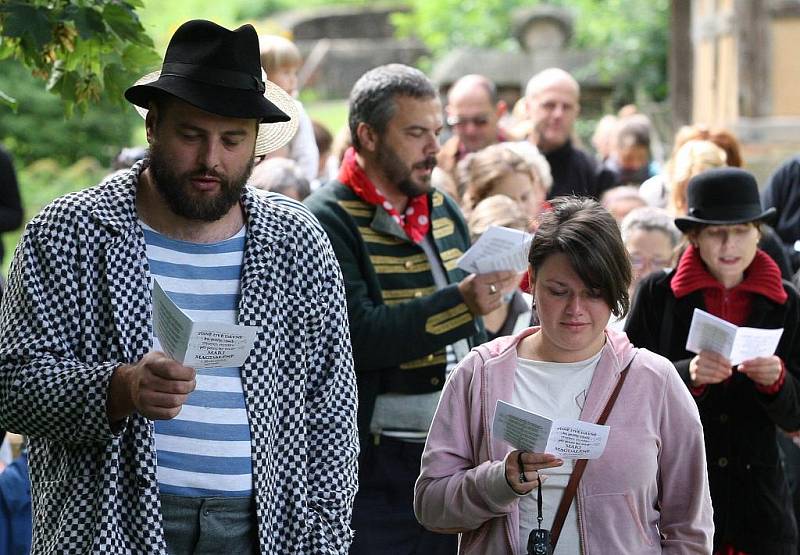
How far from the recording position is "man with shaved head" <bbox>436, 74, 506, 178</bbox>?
9.59 meters

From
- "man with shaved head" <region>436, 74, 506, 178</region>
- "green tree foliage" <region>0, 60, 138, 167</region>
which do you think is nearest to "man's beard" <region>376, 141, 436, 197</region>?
"man with shaved head" <region>436, 74, 506, 178</region>

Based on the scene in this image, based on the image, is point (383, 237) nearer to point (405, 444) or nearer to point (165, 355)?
point (405, 444)

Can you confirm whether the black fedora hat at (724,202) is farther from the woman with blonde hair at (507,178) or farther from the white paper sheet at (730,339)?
the woman with blonde hair at (507,178)

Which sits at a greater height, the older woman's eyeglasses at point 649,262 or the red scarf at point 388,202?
the red scarf at point 388,202

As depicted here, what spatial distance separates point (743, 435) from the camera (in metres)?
5.41

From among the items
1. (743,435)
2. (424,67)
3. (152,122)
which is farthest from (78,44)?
(424,67)

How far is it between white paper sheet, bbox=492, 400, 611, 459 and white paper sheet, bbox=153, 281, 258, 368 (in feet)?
2.39

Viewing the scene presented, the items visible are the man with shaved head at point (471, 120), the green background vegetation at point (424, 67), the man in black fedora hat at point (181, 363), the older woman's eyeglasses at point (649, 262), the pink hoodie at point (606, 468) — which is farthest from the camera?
the green background vegetation at point (424, 67)

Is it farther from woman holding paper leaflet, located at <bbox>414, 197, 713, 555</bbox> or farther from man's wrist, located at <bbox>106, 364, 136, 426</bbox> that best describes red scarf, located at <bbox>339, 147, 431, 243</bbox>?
man's wrist, located at <bbox>106, 364, 136, 426</bbox>

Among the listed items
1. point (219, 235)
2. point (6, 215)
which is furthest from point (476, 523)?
point (6, 215)

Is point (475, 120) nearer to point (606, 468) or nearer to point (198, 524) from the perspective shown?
point (606, 468)

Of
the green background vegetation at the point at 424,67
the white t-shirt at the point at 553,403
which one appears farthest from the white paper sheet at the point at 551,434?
the green background vegetation at the point at 424,67

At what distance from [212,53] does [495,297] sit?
6.20 ft

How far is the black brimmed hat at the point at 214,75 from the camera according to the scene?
3.64m
